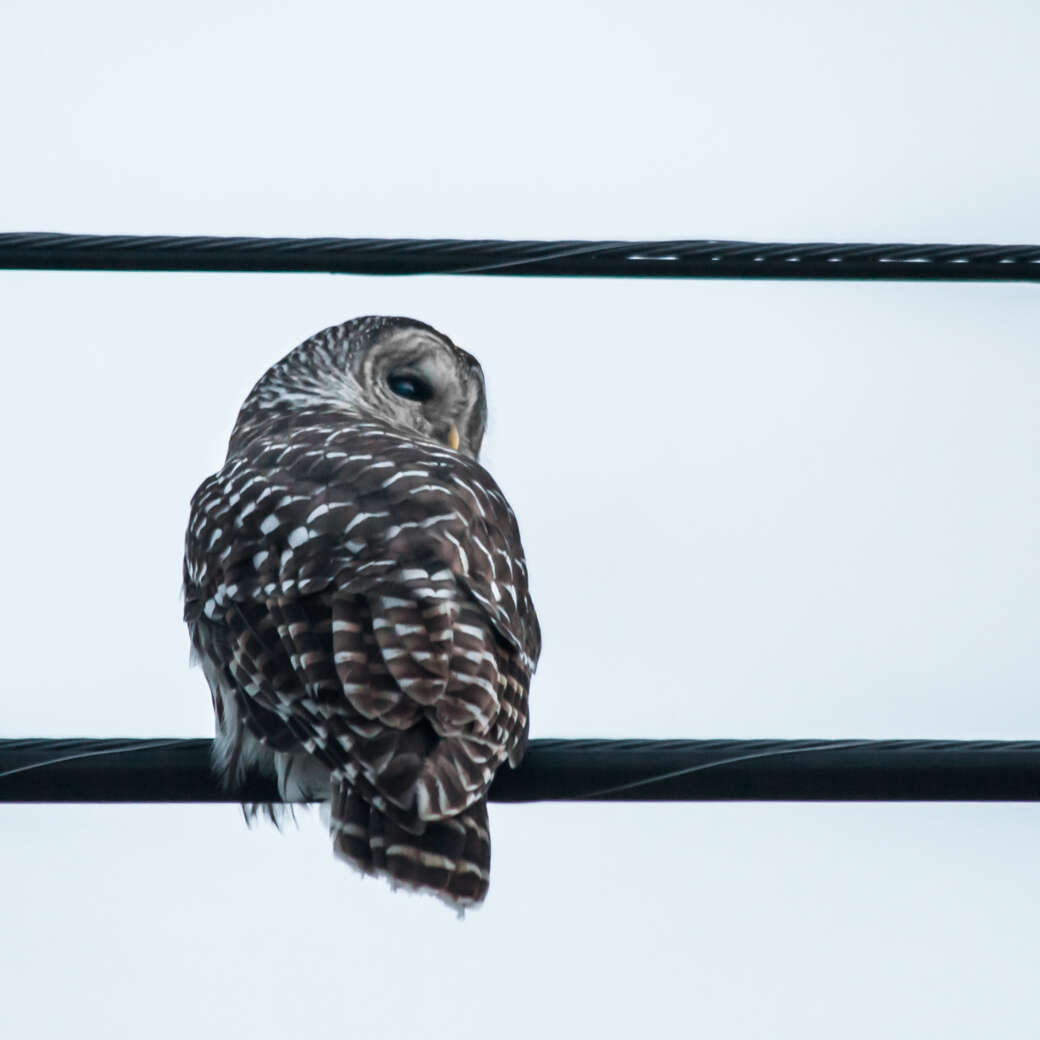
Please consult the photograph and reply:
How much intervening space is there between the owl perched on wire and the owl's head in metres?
1.68

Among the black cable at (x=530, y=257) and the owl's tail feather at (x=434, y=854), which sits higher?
the black cable at (x=530, y=257)

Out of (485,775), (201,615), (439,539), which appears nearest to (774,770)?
(485,775)

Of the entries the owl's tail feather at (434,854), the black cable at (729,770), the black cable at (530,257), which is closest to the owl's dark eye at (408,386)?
the black cable at (530,257)

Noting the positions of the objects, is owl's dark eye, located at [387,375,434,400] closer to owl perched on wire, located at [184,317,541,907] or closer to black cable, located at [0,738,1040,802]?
owl perched on wire, located at [184,317,541,907]

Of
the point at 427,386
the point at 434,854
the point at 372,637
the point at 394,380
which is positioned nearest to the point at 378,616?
the point at 372,637

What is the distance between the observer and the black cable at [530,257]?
5.06 meters

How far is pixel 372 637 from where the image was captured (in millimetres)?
4234

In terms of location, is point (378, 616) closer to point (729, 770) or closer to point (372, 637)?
point (372, 637)

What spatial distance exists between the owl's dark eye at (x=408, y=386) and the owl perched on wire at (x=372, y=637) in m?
1.90

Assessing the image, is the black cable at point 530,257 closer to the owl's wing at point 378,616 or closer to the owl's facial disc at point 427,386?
the owl's wing at point 378,616

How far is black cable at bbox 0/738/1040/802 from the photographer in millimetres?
3568

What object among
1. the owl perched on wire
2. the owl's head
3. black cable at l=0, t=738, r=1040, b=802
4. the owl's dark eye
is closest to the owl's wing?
the owl perched on wire

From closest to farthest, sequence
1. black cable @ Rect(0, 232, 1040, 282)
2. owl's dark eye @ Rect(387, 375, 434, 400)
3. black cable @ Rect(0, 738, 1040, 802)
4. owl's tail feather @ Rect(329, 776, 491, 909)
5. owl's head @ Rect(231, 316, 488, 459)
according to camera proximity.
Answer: black cable @ Rect(0, 738, 1040, 802), owl's tail feather @ Rect(329, 776, 491, 909), black cable @ Rect(0, 232, 1040, 282), owl's head @ Rect(231, 316, 488, 459), owl's dark eye @ Rect(387, 375, 434, 400)

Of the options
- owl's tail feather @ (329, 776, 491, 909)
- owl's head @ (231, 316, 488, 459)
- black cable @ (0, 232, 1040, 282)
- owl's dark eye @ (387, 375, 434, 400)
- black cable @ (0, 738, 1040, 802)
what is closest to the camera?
black cable @ (0, 738, 1040, 802)
